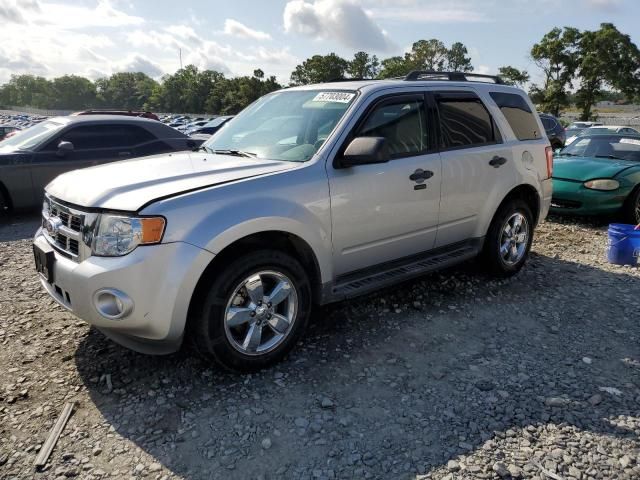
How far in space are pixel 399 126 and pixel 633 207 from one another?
5300mm

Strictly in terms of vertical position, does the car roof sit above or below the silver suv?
above

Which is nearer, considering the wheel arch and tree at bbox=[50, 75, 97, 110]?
the wheel arch

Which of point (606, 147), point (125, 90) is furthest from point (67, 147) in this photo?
point (125, 90)

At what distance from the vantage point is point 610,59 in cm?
3894

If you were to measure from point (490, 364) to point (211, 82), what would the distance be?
104 m

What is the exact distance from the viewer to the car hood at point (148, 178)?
9.21 ft

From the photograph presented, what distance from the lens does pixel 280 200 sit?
3.11m

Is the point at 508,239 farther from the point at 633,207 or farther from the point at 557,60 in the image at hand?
the point at 557,60

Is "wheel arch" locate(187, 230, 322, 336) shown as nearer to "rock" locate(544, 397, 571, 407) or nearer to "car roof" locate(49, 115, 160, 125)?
"rock" locate(544, 397, 571, 407)

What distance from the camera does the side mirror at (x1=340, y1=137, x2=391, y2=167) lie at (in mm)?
3258

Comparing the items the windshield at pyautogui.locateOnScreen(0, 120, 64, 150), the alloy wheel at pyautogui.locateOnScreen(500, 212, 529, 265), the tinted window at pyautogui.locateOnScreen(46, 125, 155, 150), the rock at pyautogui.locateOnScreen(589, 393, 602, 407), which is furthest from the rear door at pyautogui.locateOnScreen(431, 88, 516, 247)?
the windshield at pyautogui.locateOnScreen(0, 120, 64, 150)

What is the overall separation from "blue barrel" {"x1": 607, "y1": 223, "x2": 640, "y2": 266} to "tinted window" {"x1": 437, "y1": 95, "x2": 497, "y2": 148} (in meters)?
2.21

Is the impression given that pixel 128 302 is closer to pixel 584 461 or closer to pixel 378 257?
pixel 378 257

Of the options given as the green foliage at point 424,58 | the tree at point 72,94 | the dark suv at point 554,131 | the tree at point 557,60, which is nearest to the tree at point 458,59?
the green foliage at point 424,58
